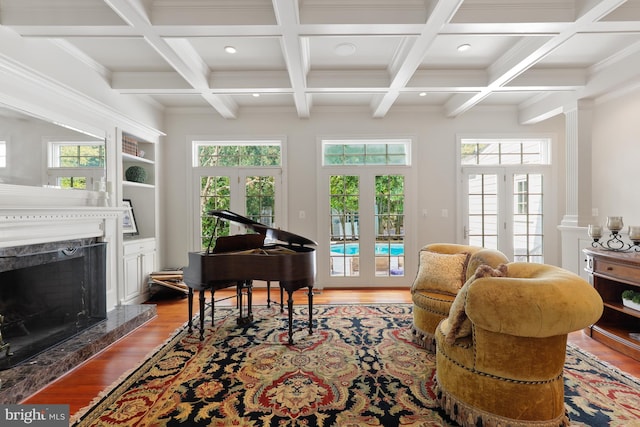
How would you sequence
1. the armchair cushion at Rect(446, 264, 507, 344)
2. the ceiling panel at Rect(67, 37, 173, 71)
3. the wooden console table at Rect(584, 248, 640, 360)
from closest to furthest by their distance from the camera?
the armchair cushion at Rect(446, 264, 507, 344) < the wooden console table at Rect(584, 248, 640, 360) < the ceiling panel at Rect(67, 37, 173, 71)

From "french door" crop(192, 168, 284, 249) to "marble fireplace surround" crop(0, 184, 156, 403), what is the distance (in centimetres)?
143

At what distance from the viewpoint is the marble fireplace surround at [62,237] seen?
2.17m

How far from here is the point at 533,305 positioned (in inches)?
61.0

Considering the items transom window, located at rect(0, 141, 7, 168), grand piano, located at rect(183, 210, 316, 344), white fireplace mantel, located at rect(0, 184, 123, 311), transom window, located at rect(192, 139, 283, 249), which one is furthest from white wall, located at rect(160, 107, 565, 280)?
transom window, located at rect(0, 141, 7, 168)

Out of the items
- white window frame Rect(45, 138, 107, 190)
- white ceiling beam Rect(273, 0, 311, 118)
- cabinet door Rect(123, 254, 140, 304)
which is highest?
white ceiling beam Rect(273, 0, 311, 118)

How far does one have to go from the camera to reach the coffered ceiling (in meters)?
2.44

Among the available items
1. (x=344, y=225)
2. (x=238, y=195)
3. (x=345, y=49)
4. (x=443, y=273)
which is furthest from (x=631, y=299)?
(x=238, y=195)

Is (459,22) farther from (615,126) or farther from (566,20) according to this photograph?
(615,126)

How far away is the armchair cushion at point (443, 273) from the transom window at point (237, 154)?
3071 millimetres

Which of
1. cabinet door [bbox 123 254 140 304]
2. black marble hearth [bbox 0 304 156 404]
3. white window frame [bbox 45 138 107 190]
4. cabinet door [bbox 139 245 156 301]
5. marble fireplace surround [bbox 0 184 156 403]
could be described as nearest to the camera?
black marble hearth [bbox 0 304 156 404]

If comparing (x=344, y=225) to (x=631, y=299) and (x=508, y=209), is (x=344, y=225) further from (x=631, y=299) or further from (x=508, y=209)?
(x=631, y=299)

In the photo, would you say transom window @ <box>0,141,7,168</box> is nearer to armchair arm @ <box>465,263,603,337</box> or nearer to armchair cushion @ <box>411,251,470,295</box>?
armchair arm @ <box>465,263,603,337</box>

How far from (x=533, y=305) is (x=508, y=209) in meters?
3.96

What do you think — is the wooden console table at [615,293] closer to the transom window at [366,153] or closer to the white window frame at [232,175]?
the transom window at [366,153]
